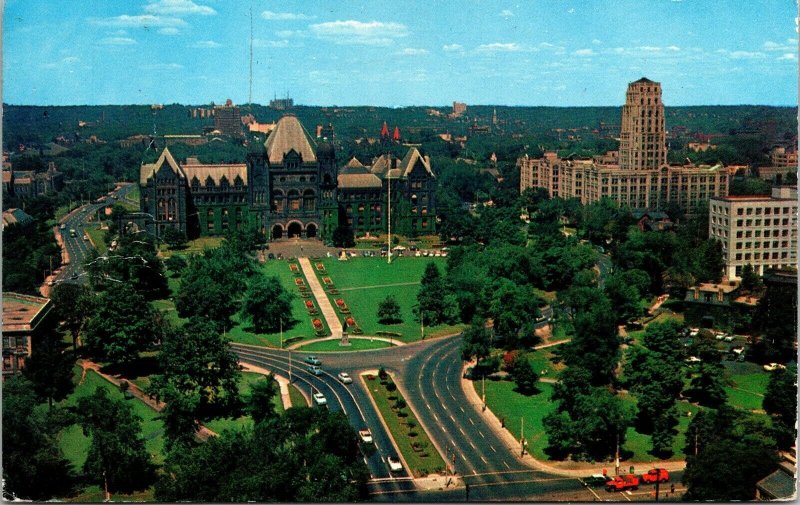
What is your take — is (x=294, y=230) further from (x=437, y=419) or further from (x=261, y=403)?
(x=261, y=403)

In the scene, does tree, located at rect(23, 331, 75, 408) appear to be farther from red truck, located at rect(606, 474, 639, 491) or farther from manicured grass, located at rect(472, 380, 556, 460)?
red truck, located at rect(606, 474, 639, 491)

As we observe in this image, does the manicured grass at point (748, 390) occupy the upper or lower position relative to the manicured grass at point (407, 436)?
upper

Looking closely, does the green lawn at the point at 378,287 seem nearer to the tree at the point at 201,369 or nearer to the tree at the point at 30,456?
the tree at the point at 201,369

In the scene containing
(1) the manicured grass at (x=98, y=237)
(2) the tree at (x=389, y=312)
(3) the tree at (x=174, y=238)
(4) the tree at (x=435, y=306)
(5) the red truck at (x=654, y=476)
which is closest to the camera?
(5) the red truck at (x=654, y=476)

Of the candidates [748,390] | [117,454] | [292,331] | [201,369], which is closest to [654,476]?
[748,390]

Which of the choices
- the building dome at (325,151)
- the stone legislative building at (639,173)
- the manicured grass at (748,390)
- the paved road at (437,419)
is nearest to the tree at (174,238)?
the building dome at (325,151)

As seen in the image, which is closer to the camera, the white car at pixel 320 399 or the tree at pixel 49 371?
the tree at pixel 49 371
